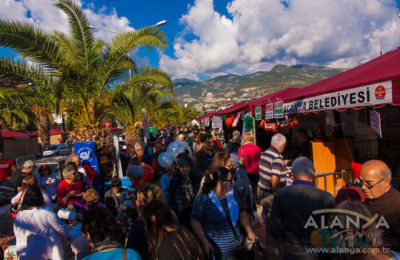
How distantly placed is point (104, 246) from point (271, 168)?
2412 mm

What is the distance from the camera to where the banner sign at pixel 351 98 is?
2618mm

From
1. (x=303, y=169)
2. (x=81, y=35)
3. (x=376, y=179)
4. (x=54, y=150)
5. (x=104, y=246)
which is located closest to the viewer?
(x=104, y=246)

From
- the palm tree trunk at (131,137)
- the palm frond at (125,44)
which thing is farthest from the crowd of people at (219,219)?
the palm tree trunk at (131,137)

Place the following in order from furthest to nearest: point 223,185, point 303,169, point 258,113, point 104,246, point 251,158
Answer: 1. point 258,113
2. point 251,158
3. point 223,185
4. point 303,169
5. point 104,246

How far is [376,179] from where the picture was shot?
1.77 m

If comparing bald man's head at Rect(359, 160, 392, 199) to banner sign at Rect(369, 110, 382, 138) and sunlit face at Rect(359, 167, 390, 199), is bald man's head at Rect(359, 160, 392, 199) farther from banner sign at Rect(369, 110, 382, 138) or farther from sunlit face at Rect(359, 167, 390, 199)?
banner sign at Rect(369, 110, 382, 138)

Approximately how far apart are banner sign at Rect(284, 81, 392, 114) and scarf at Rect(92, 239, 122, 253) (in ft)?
10.6

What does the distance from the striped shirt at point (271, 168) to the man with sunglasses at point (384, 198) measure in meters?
1.35

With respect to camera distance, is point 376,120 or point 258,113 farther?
point 258,113

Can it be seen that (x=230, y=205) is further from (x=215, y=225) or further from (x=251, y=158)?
(x=251, y=158)

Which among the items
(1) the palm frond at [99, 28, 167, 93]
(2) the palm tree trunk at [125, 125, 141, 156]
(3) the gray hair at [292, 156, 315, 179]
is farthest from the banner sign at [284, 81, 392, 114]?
(2) the palm tree trunk at [125, 125, 141, 156]

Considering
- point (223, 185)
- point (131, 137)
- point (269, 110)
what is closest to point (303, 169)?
point (223, 185)

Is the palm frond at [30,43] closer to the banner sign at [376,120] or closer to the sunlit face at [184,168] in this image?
the sunlit face at [184,168]

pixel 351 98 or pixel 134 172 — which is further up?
pixel 351 98
